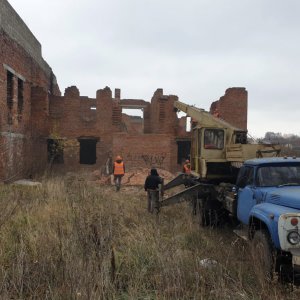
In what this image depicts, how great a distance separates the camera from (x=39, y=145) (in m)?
20.9

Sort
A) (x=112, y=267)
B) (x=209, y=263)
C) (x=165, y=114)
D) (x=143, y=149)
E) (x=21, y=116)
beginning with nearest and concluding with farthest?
(x=112, y=267), (x=209, y=263), (x=21, y=116), (x=143, y=149), (x=165, y=114)

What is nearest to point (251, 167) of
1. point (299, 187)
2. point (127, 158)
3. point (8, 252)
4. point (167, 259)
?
point (299, 187)

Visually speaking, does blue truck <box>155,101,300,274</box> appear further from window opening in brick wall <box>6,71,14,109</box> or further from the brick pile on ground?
window opening in brick wall <box>6,71,14,109</box>

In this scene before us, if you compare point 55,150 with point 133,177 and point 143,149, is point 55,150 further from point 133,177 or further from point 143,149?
point 133,177

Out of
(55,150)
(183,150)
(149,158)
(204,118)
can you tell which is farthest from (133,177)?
(204,118)

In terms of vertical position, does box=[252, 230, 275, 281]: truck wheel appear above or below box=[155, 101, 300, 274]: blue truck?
below

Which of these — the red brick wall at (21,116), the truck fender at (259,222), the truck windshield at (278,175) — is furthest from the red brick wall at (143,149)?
the truck fender at (259,222)

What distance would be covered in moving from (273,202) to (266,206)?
14 centimetres

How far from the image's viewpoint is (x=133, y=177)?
19.0m

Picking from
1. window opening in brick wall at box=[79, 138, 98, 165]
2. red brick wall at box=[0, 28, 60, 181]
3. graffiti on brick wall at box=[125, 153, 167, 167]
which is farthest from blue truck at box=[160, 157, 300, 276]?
window opening in brick wall at box=[79, 138, 98, 165]

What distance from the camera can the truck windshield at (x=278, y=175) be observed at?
6.28 m

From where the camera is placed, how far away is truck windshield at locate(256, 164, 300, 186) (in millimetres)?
6283

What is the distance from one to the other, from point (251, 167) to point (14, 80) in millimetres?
12167

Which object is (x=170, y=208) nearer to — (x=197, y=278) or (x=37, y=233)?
(x=37, y=233)
